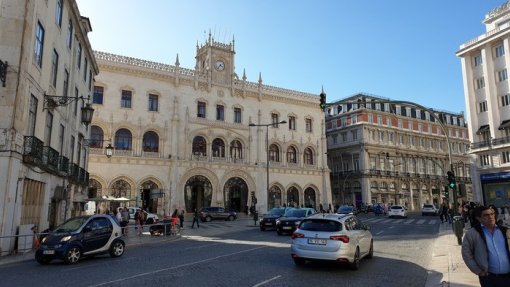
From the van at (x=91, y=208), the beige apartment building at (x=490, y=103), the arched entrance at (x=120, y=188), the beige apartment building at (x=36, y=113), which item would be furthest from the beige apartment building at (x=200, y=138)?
the beige apartment building at (x=490, y=103)

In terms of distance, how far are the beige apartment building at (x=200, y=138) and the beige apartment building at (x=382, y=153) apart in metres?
12.6

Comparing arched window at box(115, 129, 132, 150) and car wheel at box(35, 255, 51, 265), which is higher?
arched window at box(115, 129, 132, 150)

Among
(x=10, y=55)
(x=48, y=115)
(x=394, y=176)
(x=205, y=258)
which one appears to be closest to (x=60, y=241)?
(x=205, y=258)

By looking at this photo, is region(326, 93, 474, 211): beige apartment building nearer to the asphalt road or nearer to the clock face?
the clock face

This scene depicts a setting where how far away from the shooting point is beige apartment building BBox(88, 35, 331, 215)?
41.7m

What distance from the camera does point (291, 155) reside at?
181ft

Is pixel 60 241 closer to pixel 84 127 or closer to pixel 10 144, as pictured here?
pixel 10 144

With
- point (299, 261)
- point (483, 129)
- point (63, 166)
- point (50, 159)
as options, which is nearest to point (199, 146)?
point (63, 166)

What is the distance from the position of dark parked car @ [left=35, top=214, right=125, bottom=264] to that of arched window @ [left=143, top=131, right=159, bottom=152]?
29.3 m

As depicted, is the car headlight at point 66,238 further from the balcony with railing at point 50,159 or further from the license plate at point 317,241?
the license plate at point 317,241

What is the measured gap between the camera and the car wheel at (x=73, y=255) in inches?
512

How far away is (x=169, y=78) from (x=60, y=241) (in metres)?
35.2

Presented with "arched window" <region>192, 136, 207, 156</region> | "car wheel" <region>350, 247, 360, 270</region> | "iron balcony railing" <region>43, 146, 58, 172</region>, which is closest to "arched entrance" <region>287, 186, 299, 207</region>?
"arched window" <region>192, 136, 207, 156</region>

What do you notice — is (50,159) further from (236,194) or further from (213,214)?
(236,194)
